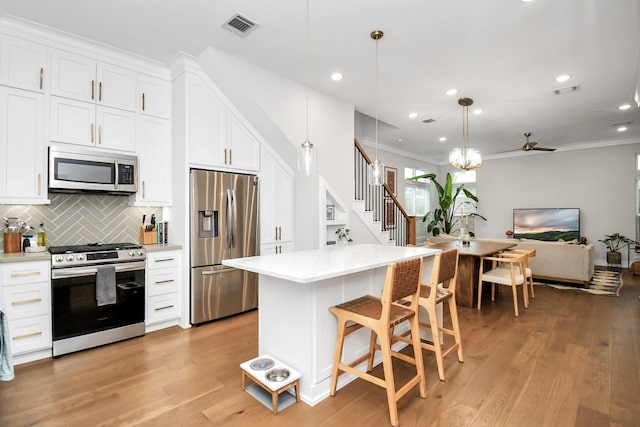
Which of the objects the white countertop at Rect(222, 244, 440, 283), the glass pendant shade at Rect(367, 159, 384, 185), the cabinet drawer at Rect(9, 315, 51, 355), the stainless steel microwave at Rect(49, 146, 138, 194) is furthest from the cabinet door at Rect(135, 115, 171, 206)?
the glass pendant shade at Rect(367, 159, 384, 185)

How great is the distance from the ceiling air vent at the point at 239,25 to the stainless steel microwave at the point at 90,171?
5.68 ft

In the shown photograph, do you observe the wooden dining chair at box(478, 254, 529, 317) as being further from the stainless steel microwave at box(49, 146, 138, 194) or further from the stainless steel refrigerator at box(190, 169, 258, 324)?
the stainless steel microwave at box(49, 146, 138, 194)

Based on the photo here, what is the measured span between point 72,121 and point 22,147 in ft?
1.56

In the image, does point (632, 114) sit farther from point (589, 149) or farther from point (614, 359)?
point (614, 359)

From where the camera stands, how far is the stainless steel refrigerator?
358 centimetres

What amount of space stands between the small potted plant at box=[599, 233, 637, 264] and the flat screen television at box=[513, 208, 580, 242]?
0.59 m

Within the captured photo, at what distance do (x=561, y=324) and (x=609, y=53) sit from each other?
3021mm

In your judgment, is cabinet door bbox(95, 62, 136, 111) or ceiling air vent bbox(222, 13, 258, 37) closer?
ceiling air vent bbox(222, 13, 258, 37)

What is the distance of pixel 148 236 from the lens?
12.3 feet

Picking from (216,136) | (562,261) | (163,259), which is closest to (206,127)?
(216,136)

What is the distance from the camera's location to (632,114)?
5.50m

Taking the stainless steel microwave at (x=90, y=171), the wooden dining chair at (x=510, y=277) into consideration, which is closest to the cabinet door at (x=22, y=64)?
the stainless steel microwave at (x=90, y=171)

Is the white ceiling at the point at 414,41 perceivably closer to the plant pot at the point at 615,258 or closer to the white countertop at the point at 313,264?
the white countertop at the point at 313,264

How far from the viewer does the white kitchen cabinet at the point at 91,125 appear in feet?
10.1
